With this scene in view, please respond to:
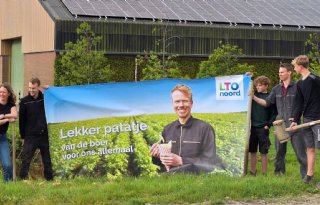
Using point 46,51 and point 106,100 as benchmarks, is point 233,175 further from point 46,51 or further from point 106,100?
point 46,51

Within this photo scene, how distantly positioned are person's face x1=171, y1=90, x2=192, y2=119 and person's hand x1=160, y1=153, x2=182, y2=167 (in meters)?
0.63

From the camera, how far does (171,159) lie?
1120cm

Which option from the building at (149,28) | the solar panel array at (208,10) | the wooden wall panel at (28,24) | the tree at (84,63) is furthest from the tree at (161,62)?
the wooden wall panel at (28,24)

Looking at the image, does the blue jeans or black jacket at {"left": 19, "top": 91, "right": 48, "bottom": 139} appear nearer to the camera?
the blue jeans

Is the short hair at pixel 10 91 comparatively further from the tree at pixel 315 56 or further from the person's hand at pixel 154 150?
the tree at pixel 315 56

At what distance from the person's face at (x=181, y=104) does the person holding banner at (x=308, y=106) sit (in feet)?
5.78

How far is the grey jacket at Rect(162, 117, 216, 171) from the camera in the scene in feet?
36.7

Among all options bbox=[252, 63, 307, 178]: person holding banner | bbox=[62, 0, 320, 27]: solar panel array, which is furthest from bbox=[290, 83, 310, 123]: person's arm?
bbox=[62, 0, 320, 27]: solar panel array

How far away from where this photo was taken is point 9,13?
52.2m

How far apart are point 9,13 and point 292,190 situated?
44.8 meters

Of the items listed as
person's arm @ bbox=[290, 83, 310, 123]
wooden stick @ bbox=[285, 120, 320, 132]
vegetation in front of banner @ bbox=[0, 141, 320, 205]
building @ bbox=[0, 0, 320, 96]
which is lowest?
vegetation in front of banner @ bbox=[0, 141, 320, 205]

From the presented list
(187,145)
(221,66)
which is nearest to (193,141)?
(187,145)

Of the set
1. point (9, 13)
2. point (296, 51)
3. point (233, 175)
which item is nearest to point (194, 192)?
point (233, 175)

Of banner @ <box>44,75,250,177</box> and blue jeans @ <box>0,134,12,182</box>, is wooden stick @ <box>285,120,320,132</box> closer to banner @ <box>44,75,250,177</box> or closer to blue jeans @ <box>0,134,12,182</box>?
banner @ <box>44,75,250,177</box>
